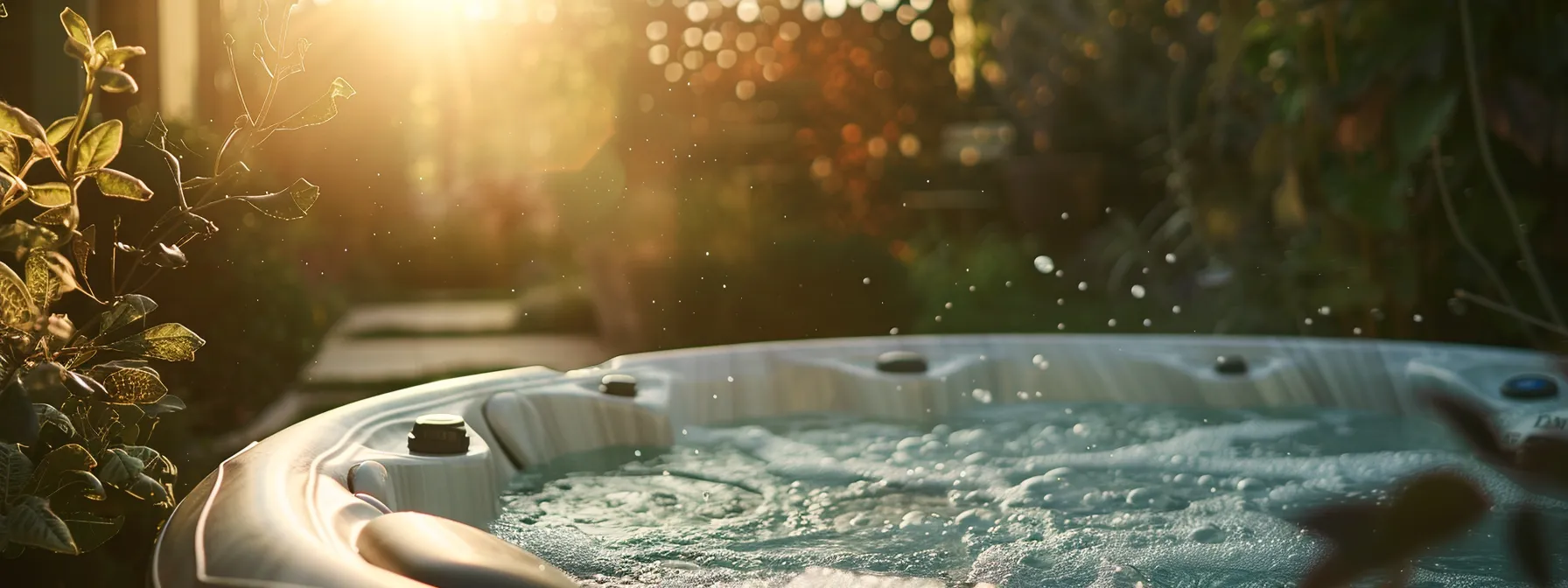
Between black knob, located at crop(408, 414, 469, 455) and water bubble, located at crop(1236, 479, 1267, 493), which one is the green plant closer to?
black knob, located at crop(408, 414, 469, 455)

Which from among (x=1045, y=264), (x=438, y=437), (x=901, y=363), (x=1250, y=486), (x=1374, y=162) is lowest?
(x=1045, y=264)

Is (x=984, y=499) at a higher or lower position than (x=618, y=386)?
lower

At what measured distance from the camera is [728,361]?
3201 millimetres

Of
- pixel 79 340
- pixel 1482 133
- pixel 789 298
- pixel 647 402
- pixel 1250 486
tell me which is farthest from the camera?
pixel 789 298

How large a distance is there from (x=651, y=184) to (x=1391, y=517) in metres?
6.62

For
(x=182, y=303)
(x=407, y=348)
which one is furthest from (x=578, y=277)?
(x=182, y=303)

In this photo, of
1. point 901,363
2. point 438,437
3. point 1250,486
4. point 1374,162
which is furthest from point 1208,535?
point 1374,162

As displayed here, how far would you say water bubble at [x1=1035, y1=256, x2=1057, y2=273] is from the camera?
6.44 meters

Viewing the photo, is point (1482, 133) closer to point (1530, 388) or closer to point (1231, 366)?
point (1530, 388)

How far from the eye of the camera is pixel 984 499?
7.95 feet

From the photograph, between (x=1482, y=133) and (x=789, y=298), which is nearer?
(x=1482, y=133)

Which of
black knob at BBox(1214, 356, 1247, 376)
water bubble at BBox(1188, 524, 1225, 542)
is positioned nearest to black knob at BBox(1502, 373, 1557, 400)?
black knob at BBox(1214, 356, 1247, 376)

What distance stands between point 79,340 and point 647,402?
1503mm

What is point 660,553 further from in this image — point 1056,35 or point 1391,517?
point 1056,35
